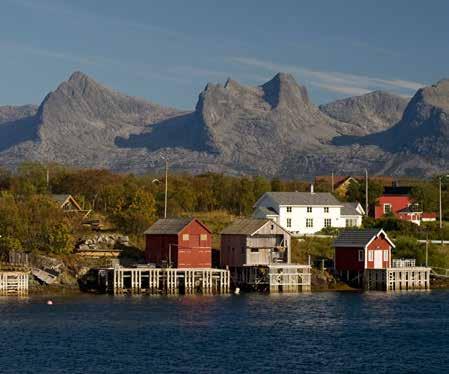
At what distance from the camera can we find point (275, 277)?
9462 centimetres

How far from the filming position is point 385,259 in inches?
3866

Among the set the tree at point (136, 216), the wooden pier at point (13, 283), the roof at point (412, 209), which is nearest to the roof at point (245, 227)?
the tree at point (136, 216)

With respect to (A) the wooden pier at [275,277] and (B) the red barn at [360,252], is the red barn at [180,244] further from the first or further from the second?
(B) the red barn at [360,252]

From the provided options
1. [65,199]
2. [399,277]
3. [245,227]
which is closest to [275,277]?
[245,227]

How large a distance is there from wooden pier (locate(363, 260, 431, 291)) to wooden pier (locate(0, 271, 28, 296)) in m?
28.8

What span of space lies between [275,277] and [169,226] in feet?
31.7

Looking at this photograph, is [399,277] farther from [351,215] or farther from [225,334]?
[225,334]

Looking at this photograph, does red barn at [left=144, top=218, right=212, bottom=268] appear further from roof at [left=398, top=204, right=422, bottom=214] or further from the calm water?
roof at [left=398, top=204, right=422, bottom=214]

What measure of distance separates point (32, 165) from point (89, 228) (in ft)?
146

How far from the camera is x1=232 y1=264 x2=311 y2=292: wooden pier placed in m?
94.6

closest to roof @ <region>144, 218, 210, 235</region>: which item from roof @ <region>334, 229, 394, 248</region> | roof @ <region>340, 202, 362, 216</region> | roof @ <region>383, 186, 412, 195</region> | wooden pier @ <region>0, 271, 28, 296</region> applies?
roof @ <region>334, 229, 394, 248</region>

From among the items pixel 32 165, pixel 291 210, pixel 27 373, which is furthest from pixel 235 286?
pixel 32 165

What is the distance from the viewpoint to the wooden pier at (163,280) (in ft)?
296

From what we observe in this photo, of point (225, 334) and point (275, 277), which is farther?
point (275, 277)
